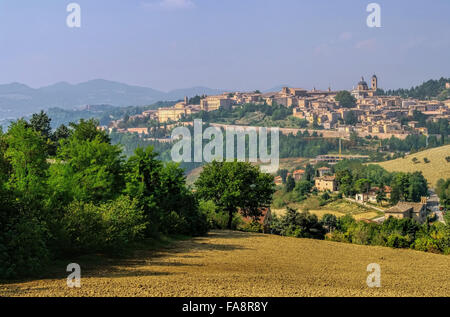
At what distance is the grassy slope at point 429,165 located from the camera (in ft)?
286

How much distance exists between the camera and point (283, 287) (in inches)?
379

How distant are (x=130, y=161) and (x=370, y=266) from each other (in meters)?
8.34

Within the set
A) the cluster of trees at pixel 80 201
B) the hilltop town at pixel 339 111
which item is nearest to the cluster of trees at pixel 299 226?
the cluster of trees at pixel 80 201

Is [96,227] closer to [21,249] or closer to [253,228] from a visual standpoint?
[21,249]

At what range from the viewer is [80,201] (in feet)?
46.1

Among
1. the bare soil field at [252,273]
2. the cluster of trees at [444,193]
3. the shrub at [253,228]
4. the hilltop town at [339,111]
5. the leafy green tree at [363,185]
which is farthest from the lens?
the hilltop town at [339,111]

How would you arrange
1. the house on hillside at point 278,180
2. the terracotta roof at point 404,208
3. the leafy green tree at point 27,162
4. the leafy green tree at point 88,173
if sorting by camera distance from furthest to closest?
1. the house on hillside at point 278,180
2. the terracotta roof at point 404,208
3. the leafy green tree at point 88,173
4. the leafy green tree at point 27,162

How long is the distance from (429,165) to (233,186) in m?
74.8

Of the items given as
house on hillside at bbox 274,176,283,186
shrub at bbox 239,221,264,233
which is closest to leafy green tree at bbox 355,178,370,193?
house on hillside at bbox 274,176,283,186

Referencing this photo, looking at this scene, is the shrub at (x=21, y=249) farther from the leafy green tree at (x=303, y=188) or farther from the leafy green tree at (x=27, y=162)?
the leafy green tree at (x=303, y=188)

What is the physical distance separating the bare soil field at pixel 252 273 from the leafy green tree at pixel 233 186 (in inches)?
260

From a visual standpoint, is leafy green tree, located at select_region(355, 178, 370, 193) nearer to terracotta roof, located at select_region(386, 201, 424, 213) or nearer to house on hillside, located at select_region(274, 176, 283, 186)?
terracotta roof, located at select_region(386, 201, 424, 213)

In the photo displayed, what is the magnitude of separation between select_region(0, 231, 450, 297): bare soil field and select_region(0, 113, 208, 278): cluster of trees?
0.70m

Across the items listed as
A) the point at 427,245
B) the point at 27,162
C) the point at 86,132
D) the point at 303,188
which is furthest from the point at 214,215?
the point at 303,188
